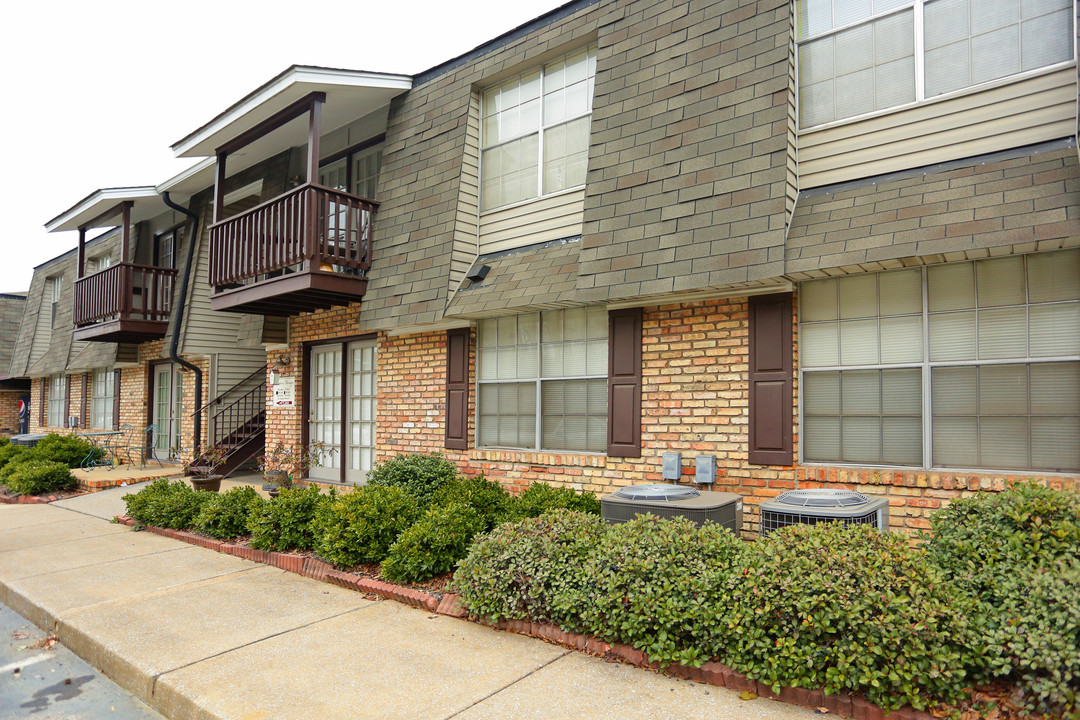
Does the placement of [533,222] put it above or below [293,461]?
above

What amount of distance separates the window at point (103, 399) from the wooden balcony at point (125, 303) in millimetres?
2258

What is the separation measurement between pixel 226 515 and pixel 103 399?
41.6 feet

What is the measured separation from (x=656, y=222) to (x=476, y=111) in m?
3.43

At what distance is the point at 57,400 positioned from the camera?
20.0 metres

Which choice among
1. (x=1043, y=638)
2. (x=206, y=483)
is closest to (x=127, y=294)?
(x=206, y=483)

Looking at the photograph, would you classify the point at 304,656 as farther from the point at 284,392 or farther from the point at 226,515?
the point at 284,392

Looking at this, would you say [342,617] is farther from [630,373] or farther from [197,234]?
[197,234]

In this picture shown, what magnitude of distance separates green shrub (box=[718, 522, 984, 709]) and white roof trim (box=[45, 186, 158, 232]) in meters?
13.8

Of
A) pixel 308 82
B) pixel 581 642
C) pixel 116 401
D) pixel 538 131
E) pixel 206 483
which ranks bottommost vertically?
pixel 581 642

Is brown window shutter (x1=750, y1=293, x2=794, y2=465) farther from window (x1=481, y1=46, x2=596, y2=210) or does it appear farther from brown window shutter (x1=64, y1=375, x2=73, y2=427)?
brown window shutter (x1=64, y1=375, x2=73, y2=427)

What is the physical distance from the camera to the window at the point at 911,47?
4.98m

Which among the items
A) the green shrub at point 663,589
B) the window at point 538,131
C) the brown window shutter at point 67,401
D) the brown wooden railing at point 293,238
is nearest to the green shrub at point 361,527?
the green shrub at point 663,589

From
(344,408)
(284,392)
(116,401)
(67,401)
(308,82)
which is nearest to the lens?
(308,82)

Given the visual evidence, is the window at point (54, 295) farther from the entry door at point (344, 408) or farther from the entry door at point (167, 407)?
the entry door at point (344, 408)
